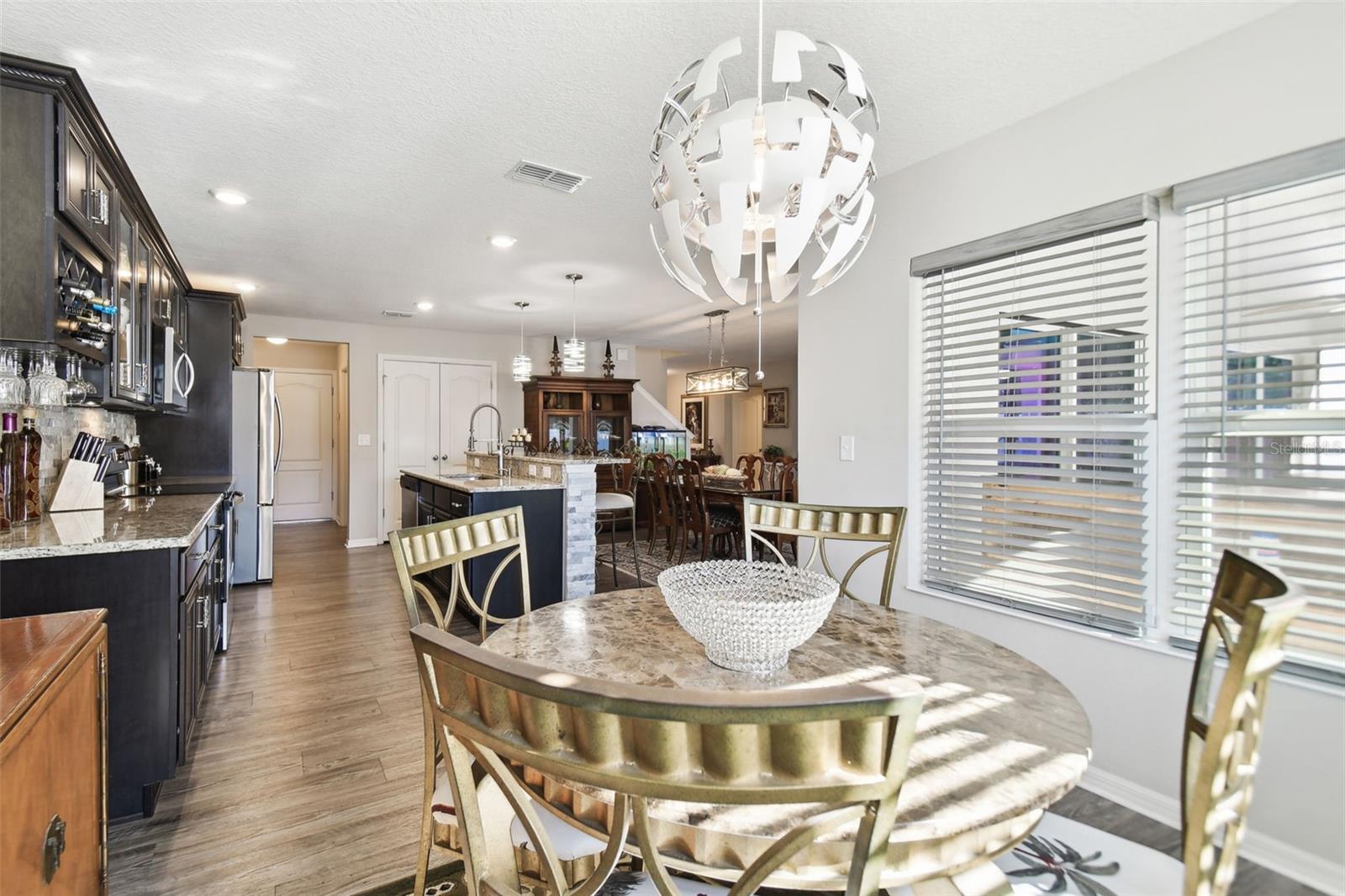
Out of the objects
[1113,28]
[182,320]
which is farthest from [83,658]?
[182,320]

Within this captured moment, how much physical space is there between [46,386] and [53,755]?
1624 millimetres

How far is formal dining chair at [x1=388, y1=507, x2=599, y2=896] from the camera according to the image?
1008mm

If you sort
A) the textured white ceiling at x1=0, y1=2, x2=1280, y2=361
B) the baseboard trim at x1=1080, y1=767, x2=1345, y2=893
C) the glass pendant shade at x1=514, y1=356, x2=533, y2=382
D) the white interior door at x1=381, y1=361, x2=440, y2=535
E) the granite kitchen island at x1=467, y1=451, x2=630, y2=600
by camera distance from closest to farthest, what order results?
the baseboard trim at x1=1080, y1=767, x2=1345, y2=893 < the textured white ceiling at x1=0, y1=2, x2=1280, y2=361 < the granite kitchen island at x1=467, y1=451, x2=630, y2=600 < the glass pendant shade at x1=514, y1=356, x2=533, y2=382 < the white interior door at x1=381, y1=361, x2=440, y2=535

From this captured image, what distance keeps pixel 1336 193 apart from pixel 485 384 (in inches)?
284

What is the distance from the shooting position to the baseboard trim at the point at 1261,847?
5.54 ft

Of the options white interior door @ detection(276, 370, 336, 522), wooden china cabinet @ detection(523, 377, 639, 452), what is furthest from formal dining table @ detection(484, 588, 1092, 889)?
white interior door @ detection(276, 370, 336, 522)

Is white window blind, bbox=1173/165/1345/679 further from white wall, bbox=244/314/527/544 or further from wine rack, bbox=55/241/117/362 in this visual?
white wall, bbox=244/314/527/544

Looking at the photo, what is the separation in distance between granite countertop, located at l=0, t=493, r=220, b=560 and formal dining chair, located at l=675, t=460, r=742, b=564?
3.59 meters

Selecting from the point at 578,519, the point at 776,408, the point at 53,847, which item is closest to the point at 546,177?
the point at 578,519

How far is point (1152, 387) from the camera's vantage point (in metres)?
2.12

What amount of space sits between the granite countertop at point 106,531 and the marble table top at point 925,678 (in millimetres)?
1395

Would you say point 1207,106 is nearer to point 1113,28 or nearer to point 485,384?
point 1113,28

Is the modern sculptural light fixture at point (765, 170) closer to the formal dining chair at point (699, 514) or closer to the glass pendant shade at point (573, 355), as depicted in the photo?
the glass pendant shade at point (573, 355)

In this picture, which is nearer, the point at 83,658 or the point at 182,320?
the point at 83,658
